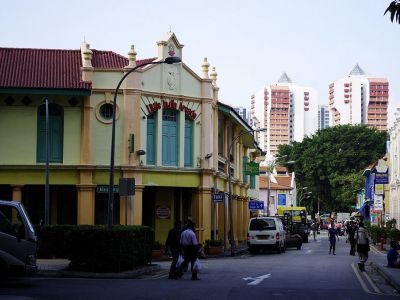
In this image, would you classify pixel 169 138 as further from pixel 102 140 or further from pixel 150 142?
pixel 102 140

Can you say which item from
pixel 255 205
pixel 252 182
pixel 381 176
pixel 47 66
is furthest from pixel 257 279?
pixel 252 182

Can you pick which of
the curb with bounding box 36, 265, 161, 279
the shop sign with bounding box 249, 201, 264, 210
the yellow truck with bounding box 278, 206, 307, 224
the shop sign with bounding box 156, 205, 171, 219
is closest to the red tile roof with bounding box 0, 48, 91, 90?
the shop sign with bounding box 156, 205, 171, 219

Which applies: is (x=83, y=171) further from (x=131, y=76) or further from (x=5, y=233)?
(x=5, y=233)

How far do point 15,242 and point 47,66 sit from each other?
2262cm

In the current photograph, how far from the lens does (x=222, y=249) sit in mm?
43094

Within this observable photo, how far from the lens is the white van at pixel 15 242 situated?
60.4 ft

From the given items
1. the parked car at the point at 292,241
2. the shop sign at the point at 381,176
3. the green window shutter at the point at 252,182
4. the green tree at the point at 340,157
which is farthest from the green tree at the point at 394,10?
the green tree at the point at 340,157

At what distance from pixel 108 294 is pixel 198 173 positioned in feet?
80.9

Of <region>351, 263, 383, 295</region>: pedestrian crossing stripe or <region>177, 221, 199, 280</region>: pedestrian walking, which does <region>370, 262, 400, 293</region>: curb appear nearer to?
<region>351, 263, 383, 295</region>: pedestrian crossing stripe

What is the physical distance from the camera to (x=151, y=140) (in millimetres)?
40125

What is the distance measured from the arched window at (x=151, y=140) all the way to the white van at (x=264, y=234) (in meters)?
6.88

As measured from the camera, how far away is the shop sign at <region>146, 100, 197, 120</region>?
3975cm

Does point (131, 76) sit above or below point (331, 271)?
above

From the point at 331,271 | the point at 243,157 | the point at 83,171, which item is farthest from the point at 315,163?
the point at 331,271
